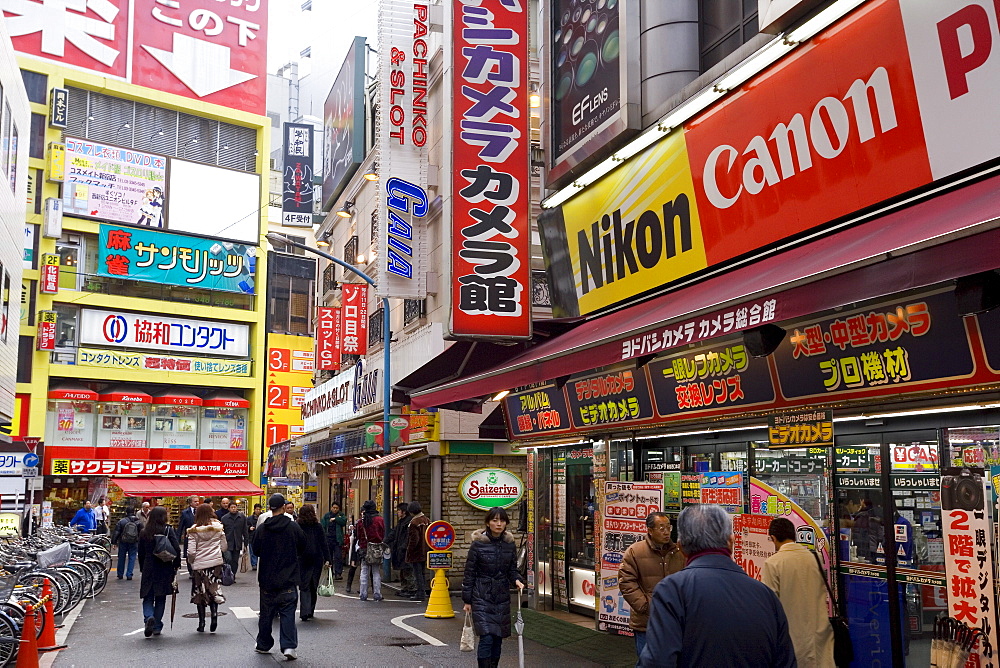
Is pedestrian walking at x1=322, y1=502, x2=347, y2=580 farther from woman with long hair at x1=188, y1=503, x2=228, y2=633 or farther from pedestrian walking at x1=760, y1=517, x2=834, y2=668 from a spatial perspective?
pedestrian walking at x1=760, y1=517, x2=834, y2=668

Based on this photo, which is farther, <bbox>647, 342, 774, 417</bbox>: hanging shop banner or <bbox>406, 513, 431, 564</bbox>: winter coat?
<bbox>406, 513, 431, 564</bbox>: winter coat

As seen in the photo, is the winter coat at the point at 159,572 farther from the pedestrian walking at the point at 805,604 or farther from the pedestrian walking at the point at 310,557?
the pedestrian walking at the point at 805,604

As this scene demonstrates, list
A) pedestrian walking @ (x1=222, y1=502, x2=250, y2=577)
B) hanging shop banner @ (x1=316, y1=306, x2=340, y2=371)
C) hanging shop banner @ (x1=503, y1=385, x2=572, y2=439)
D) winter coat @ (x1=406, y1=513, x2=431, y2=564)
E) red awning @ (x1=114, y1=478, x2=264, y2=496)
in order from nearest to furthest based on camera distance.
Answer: hanging shop banner @ (x1=503, y1=385, x2=572, y2=439), winter coat @ (x1=406, y1=513, x2=431, y2=564), pedestrian walking @ (x1=222, y1=502, x2=250, y2=577), hanging shop banner @ (x1=316, y1=306, x2=340, y2=371), red awning @ (x1=114, y1=478, x2=264, y2=496)

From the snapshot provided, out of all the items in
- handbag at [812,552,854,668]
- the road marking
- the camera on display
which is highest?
the camera on display

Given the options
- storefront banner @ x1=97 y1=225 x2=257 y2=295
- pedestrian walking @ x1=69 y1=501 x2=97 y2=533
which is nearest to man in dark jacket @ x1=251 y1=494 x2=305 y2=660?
pedestrian walking @ x1=69 y1=501 x2=97 y2=533

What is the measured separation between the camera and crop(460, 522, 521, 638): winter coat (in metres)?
9.30

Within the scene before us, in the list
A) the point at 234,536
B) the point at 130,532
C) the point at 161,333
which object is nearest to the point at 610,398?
the point at 234,536

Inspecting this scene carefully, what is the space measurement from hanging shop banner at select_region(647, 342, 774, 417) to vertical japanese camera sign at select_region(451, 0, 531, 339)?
7.15 feet

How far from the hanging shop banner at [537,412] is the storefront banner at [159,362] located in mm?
35811

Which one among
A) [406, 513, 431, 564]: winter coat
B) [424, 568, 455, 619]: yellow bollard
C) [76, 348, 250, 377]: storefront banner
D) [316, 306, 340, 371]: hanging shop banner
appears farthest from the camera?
[76, 348, 250, 377]: storefront banner

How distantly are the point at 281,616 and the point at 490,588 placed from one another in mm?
3475

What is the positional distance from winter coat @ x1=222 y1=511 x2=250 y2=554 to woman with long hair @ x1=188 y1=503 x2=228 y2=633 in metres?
10.8

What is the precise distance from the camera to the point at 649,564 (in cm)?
855

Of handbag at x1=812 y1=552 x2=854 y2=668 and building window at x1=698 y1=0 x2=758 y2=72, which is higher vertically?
building window at x1=698 y1=0 x2=758 y2=72
